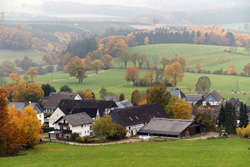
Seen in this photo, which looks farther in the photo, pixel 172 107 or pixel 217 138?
pixel 172 107

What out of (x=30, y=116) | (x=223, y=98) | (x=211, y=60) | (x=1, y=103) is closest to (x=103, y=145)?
(x=30, y=116)

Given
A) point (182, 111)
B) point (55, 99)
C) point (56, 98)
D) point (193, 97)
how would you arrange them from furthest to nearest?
point (193, 97) < point (56, 98) < point (55, 99) < point (182, 111)

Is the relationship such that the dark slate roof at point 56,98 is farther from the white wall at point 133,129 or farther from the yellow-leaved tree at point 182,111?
the white wall at point 133,129

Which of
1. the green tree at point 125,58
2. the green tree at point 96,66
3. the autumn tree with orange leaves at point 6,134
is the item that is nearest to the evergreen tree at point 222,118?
the autumn tree with orange leaves at point 6,134

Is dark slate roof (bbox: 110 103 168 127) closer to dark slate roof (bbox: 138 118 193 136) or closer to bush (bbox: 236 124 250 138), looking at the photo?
dark slate roof (bbox: 138 118 193 136)

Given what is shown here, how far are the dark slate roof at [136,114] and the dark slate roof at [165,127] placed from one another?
2.57 m

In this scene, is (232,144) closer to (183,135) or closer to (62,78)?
(183,135)

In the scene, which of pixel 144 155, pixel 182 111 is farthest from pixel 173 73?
pixel 144 155

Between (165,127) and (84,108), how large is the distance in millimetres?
16699

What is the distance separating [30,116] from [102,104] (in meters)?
23.3

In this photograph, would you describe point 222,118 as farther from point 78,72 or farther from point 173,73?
point 78,72

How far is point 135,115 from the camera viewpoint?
7144 centimetres

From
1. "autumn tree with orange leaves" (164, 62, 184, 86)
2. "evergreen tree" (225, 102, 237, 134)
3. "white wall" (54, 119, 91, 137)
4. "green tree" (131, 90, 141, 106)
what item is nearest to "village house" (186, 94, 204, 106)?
"green tree" (131, 90, 141, 106)

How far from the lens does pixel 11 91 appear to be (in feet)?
347
